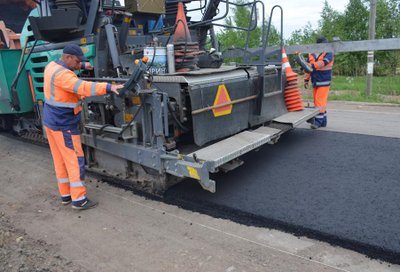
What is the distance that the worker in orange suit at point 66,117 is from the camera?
11.7 ft

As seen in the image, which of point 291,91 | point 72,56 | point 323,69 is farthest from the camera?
point 323,69

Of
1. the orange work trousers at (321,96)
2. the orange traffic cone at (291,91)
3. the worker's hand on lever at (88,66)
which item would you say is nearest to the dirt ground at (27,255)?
the worker's hand on lever at (88,66)

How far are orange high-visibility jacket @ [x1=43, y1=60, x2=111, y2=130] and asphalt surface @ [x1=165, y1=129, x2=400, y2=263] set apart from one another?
1267 mm

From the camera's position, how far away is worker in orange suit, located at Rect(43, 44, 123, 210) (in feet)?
11.7

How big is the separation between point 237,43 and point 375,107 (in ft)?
19.2

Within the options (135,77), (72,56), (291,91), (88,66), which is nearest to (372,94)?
(291,91)

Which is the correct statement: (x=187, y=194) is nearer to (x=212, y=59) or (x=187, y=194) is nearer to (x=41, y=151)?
(x=212, y=59)

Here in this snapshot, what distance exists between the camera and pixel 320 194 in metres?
3.59

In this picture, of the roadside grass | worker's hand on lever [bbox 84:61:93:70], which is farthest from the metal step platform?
the roadside grass

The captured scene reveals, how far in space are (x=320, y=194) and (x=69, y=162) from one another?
2.47 m

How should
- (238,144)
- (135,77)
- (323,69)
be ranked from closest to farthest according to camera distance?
(135,77), (238,144), (323,69)

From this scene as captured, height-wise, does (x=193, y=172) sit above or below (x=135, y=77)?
below

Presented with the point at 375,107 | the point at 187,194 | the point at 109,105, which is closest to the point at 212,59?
the point at 109,105

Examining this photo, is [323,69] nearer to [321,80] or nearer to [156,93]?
[321,80]
